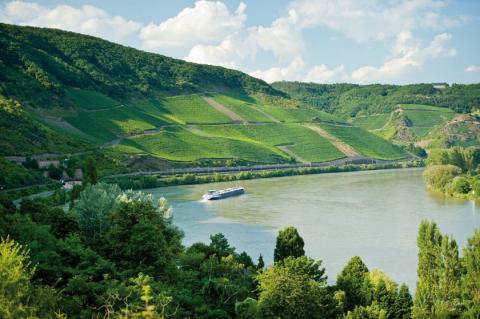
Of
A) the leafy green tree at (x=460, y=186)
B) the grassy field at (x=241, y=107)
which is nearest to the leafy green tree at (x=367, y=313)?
the leafy green tree at (x=460, y=186)

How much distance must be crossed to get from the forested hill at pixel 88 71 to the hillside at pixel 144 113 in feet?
0.86

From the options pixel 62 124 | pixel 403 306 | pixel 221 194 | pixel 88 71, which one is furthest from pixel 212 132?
pixel 403 306

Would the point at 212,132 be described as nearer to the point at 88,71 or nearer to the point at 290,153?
the point at 290,153

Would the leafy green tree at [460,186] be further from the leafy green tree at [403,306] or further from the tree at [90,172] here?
the leafy green tree at [403,306]

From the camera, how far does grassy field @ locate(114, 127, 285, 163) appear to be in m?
93.3

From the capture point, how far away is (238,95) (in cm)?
15212

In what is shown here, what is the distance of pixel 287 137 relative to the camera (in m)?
119

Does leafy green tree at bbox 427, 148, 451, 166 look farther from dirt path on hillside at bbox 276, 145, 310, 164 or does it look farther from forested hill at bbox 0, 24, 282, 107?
forested hill at bbox 0, 24, 282, 107

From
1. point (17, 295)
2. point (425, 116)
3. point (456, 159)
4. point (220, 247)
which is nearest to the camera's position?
point (17, 295)

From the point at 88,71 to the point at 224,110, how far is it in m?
29.7

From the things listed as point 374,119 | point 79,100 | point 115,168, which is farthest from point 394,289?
point 374,119

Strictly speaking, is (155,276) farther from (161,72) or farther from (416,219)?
(161,72)

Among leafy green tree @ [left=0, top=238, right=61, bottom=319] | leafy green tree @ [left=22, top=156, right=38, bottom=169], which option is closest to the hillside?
leafy green tree @ [left=22, top=156, right=38, bottom=169]

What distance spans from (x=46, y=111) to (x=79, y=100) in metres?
12.9
